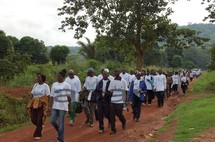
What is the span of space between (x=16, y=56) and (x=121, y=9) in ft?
30.0

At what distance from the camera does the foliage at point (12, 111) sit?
1499 centimetres

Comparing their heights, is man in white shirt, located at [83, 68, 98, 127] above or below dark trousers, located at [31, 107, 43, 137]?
above

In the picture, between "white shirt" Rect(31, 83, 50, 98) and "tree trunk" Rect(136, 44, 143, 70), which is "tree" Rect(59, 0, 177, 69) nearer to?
"tree trunk" Rect(136, 44, 143, 70)

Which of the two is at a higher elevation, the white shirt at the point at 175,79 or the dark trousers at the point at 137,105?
the white shirt at the point at 175,79

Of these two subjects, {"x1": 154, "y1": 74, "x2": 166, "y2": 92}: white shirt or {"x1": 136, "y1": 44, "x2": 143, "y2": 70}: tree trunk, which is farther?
{"x1": 136, "y1": 44, "x2": 143, "y2": 70}: tree trunk

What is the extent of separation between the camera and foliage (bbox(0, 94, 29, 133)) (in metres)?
15.0

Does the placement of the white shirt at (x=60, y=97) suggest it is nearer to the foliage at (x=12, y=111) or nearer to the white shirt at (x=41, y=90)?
the white shirt at (x=41, y=90)

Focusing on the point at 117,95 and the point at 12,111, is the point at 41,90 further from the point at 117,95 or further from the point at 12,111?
the point at 12,111

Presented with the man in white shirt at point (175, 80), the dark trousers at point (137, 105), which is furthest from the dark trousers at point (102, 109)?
the man in white shirt at point (175, 80)

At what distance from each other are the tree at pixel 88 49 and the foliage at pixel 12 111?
25590 mm

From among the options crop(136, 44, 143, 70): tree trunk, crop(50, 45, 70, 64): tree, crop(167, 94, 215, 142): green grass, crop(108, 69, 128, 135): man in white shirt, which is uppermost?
crop(50, 45, 70, 64): tree

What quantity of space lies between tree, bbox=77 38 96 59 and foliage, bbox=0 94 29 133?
25.6m

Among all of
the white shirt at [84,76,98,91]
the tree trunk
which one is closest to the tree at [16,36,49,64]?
the tree trunk

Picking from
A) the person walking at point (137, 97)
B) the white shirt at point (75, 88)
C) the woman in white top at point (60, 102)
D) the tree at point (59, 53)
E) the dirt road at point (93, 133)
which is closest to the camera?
the woman in white top at point (60, 102)
